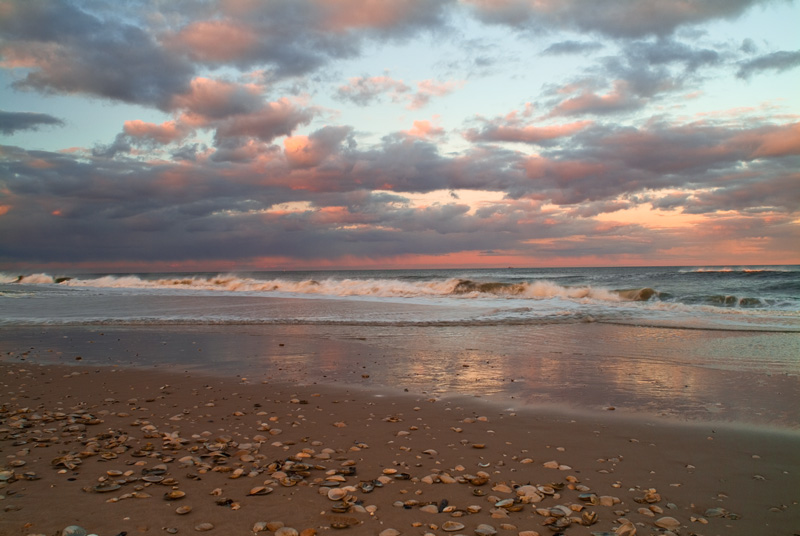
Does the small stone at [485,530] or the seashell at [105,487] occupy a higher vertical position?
the seashell at [105,487]

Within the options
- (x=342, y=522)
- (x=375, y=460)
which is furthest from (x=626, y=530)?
(x=375, y=460)

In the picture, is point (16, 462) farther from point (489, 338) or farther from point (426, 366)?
point (489, 338)

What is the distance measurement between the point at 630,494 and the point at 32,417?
676cm

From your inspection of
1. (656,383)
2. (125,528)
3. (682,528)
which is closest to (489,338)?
(656,383)

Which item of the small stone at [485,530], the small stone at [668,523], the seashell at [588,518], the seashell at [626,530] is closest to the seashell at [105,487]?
the small stone at [485,530]

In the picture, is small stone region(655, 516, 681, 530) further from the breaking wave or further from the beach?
the breaking wave

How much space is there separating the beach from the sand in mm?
18

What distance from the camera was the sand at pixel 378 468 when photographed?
346cm

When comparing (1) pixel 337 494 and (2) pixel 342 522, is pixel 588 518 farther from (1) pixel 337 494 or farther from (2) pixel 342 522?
(1) pixel 337 494

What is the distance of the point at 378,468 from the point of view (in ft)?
14.4

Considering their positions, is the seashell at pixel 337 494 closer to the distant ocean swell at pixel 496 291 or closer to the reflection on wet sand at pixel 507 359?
the reflection on wet sand at pixel 507 359

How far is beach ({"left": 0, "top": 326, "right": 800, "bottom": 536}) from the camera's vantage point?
3470 millimetres

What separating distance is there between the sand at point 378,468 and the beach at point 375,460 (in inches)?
0.7

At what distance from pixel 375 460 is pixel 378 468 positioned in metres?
0.21
